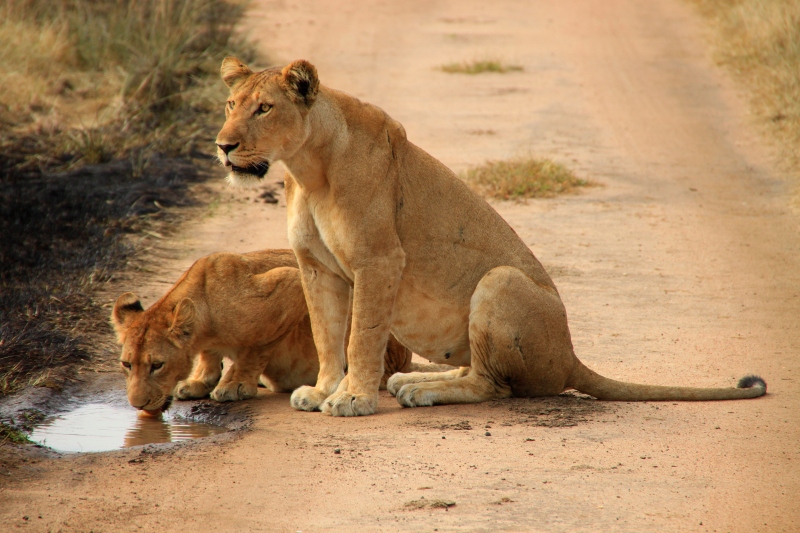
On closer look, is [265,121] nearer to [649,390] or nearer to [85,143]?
[649,390]

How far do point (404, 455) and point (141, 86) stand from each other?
9569 millimetres

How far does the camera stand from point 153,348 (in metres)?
5.03

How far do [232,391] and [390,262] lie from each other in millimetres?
1434

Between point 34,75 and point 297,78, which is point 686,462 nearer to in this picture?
point 297,78

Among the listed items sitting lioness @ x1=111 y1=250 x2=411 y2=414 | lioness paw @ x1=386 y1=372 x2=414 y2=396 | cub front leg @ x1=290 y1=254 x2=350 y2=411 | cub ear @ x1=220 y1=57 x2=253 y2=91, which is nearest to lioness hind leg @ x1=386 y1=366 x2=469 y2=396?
lioness paw @ x1=386 y1=372 x2=414 y2=396

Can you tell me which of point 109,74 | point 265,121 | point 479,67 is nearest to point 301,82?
point 265,121

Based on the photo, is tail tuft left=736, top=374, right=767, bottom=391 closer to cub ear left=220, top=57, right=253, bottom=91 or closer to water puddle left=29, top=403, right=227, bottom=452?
water puddle left=29, top=403, right=227, bottom=452

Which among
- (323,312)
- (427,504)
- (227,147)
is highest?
(227,147)

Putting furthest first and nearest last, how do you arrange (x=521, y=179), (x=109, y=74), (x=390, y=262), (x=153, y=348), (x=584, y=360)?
1. (x=109, y=74)
2. (x=521, y=179)
3. (x=584, y=360)
4. (x=153, y=348)
5. (x=390, y=262)

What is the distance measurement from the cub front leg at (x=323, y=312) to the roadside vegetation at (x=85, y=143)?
1.72m

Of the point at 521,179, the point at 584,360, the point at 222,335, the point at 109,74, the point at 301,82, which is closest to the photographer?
the point at 301,82

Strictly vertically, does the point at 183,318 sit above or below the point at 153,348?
above

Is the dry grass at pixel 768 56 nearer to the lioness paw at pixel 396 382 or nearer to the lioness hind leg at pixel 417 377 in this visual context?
the lioness hind leg at pixel 417 377

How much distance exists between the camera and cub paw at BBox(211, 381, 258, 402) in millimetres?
5469
